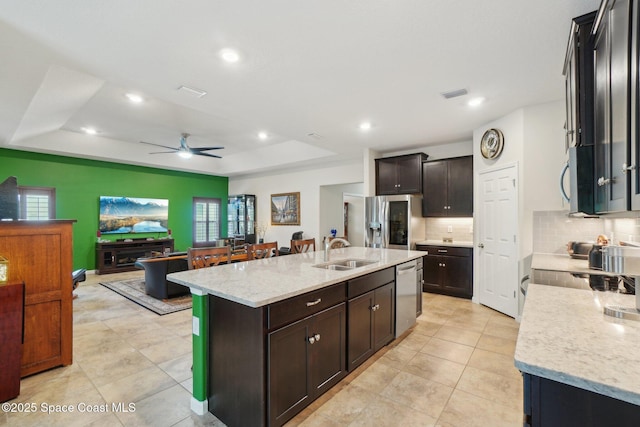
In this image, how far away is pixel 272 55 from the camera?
2.44m

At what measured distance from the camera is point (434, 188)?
5.18 m

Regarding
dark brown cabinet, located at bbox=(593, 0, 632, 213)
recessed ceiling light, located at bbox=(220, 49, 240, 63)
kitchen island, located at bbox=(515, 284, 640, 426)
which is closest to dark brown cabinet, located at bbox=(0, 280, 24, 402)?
recessed ceiling light, located at bbox=(220, 49, 240, 63)

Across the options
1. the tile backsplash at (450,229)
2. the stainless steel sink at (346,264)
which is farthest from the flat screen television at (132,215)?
the tile backsplash at (450,229)

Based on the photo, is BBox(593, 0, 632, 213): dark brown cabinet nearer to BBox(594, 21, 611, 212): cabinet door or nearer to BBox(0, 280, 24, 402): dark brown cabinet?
BBox(594, 21, 611, 212): cabinet door

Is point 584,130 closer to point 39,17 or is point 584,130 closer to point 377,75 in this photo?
point 377,75

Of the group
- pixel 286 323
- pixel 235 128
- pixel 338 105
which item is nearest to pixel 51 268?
pixel 286 323

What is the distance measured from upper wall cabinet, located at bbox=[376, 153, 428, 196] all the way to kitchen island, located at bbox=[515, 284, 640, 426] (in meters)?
4.35

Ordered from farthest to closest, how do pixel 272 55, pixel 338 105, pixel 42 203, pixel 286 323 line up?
pixel 42 203, pixel 338 105, pixel 272 55, pixel 286 323

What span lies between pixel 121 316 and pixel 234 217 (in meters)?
5.58

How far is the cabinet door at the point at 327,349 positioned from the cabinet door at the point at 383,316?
52 centimetres

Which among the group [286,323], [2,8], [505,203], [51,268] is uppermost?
[2,8]

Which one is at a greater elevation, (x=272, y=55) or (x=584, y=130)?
(x=272, y=55)

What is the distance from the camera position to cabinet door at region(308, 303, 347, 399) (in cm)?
201

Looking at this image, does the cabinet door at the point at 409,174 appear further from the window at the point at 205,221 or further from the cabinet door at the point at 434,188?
the window at the point at 205,221
